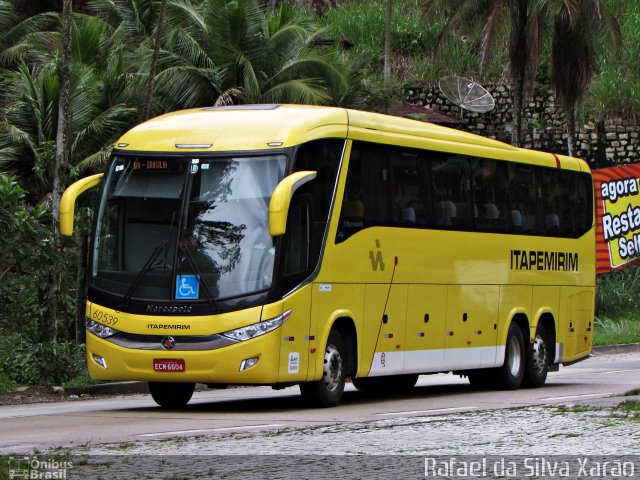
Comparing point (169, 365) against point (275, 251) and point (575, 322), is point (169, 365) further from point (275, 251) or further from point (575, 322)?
point (575, 322)

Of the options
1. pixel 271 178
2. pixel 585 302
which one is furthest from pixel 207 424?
pixel 585 302

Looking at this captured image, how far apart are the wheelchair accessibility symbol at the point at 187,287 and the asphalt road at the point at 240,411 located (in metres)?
1.34

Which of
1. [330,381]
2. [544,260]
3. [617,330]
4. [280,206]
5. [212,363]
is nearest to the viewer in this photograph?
[280,206]

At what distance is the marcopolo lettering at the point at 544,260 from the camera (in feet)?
72.6

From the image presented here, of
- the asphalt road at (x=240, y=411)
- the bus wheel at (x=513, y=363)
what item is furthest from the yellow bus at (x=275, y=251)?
the bus wheel at (x=513, y=363)

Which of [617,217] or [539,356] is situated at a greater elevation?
[617,217]

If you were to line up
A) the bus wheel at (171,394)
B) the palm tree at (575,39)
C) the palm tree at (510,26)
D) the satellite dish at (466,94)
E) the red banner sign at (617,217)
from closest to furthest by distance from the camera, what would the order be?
the bus wheel at (171,394) < the palm tree at (575,39) < the palm tree at (510,26) < the red banner sign at (617,217) < the satellite dish at (466,94)

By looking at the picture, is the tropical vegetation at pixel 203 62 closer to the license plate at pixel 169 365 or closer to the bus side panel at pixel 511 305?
the bus side panel at pixel 511 305

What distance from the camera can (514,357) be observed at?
22.2 m

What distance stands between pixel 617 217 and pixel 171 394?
25.1 meters

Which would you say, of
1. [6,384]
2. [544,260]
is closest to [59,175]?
[6,384]

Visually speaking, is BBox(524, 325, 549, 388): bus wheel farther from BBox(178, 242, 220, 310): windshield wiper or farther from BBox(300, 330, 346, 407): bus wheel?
BBox(178, 242, 220, 310): windshield wiper

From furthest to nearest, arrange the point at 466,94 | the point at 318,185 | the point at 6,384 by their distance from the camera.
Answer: the point at 466,94 → the point at 6,384 → the point at 318,185

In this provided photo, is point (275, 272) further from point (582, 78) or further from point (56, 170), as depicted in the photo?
point (582, 78)
